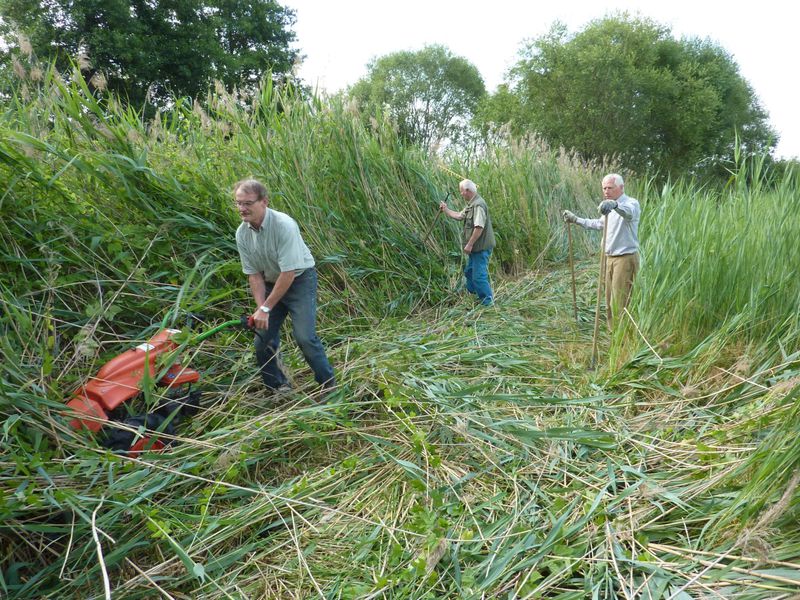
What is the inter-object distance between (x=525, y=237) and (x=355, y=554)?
21.0 ft

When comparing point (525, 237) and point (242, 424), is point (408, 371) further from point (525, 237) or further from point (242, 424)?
point (525, 237)

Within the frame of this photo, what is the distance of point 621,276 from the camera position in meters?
4.49

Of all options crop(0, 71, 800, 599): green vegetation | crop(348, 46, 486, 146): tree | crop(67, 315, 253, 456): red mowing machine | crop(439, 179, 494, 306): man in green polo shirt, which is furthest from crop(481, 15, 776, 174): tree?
crop(67, 315, 253, 456): red mowing machine

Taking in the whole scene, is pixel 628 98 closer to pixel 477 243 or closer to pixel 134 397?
pixel 477 243

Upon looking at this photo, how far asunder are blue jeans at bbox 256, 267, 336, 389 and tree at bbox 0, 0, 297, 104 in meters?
10.2

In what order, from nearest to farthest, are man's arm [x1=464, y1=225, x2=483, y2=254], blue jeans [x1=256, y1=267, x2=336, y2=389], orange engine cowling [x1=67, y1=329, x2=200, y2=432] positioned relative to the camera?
orange engine cowling [x1=67, y1=329, x2=200, y2=432], blue jeans [x1=256, y1=267, x2=336, y2=389], man's arm [x1=464, y1=225, x2=483, y2=254]

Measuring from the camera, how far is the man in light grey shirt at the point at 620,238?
4293mm

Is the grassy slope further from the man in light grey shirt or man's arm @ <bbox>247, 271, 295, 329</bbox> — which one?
the man in light grey shirt

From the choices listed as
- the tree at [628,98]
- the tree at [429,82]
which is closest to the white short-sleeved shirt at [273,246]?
the tree at [628,98]

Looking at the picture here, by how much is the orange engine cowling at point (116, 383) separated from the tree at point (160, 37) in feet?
35.7

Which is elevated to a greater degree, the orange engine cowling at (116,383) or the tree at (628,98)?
the tree at (628,98)

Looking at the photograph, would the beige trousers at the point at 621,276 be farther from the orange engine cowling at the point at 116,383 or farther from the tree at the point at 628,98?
the tree at the point at 628,98

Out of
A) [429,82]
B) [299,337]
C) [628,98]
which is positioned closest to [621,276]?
[299,337]

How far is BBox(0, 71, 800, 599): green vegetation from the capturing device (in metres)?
1.89
